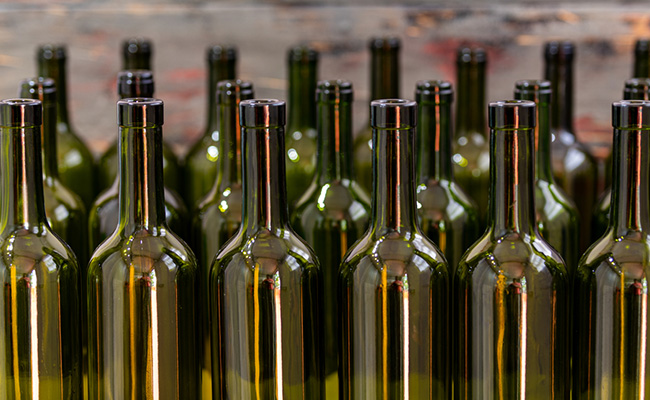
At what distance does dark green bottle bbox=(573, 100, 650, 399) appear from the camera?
2.67 feet

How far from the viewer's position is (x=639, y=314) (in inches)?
32.2

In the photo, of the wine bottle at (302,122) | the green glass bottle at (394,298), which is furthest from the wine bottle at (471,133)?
the green glass bottle at (394,298)

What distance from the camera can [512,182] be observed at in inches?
32.6

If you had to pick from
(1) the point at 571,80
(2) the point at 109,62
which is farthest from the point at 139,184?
(2) the point at 109,62

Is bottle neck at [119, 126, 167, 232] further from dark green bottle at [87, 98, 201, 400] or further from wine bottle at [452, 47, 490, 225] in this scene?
wine bottle at [452, 47, 490, 225]

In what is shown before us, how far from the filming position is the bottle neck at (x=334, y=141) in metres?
0.97

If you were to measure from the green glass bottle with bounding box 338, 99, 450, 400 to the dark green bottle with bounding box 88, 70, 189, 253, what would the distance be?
0.24m

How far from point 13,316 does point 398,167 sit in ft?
1.17

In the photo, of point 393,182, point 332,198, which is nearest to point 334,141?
point 332,198

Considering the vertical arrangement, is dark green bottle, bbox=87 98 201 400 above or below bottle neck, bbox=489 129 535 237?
below

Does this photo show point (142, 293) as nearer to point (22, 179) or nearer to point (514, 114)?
point (22, 179)

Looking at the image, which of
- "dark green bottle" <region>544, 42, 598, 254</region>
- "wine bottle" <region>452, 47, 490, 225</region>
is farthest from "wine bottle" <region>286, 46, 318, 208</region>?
"dark green bottle" <region>544, 42, 598, 254</region>

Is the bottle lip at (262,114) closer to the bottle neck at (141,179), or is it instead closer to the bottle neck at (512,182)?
the bottle neck at (141,179)

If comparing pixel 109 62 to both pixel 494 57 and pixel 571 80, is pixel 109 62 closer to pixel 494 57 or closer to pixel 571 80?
pixel 494 57
